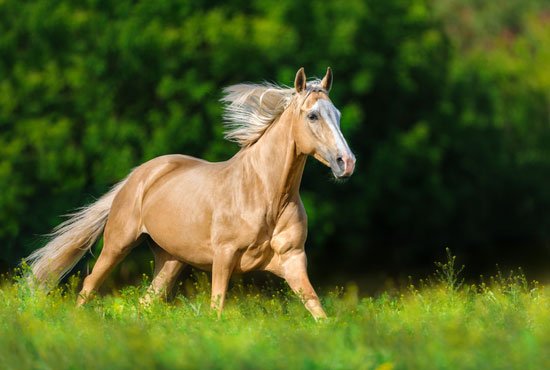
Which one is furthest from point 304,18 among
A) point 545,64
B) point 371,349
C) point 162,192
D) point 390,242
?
point 545,64

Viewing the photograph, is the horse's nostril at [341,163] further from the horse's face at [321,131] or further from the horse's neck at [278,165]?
the horse's neck at [278,165]

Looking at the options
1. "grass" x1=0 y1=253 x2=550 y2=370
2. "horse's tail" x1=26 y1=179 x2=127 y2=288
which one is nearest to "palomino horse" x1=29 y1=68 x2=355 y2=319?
"grass" x1=0 y1=253 x2=550 y2=370

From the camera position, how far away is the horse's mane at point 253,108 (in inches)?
377

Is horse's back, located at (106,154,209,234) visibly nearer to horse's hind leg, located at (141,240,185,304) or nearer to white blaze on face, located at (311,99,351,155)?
horse's hind leg, located at (141,240,185,304)

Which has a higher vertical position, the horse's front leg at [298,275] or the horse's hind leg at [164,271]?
the horse's front leg at [298,275]

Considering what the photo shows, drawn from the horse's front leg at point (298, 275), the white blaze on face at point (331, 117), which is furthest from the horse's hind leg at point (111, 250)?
the white blaze on face at point (331, 117)

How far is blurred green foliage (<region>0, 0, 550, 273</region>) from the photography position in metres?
25.6

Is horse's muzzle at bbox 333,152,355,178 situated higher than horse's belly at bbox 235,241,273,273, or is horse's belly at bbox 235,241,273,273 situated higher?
horse's muzzle at bbox 333,152,355,178

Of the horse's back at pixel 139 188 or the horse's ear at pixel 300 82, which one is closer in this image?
the horse's ear at pixel 300 82

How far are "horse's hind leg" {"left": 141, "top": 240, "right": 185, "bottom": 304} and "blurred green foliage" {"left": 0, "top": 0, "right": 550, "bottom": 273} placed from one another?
7647 mm

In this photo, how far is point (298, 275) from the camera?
29.8 ft

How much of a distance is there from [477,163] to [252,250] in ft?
93.6

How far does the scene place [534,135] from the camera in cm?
4697

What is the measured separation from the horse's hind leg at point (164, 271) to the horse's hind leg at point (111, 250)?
0.98 ft
